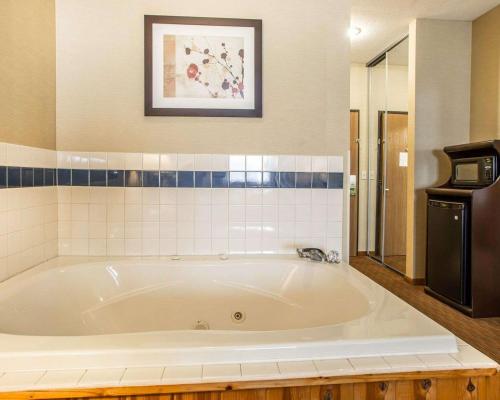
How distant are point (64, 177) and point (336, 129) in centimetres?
178

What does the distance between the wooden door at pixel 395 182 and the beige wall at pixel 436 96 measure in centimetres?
103

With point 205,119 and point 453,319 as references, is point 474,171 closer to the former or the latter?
point 453,319

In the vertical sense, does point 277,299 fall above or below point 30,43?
below

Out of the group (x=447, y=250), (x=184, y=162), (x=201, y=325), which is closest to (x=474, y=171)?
(x=447, y=250)

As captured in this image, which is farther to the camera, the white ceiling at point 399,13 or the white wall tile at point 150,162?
the white ceiling at point 399,13

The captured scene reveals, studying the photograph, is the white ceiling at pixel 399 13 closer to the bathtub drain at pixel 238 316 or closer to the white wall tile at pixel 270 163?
the white wall tile at pixel 270 163

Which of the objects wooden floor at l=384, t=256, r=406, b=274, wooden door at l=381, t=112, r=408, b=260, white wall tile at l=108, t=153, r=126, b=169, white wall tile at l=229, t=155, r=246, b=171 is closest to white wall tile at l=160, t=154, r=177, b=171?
white wall tile at l=108, t=153, r=126, b=169

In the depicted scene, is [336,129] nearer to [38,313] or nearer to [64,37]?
[64,37]

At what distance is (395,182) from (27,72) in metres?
4.26

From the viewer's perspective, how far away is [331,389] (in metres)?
1.03

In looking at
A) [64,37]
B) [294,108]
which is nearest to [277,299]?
[294,108]

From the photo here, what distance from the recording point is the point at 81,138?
2.29m

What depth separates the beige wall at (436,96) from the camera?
3.61 metres

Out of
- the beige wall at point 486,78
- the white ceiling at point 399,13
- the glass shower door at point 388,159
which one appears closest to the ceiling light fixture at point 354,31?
the white ceiling at point 399,13
